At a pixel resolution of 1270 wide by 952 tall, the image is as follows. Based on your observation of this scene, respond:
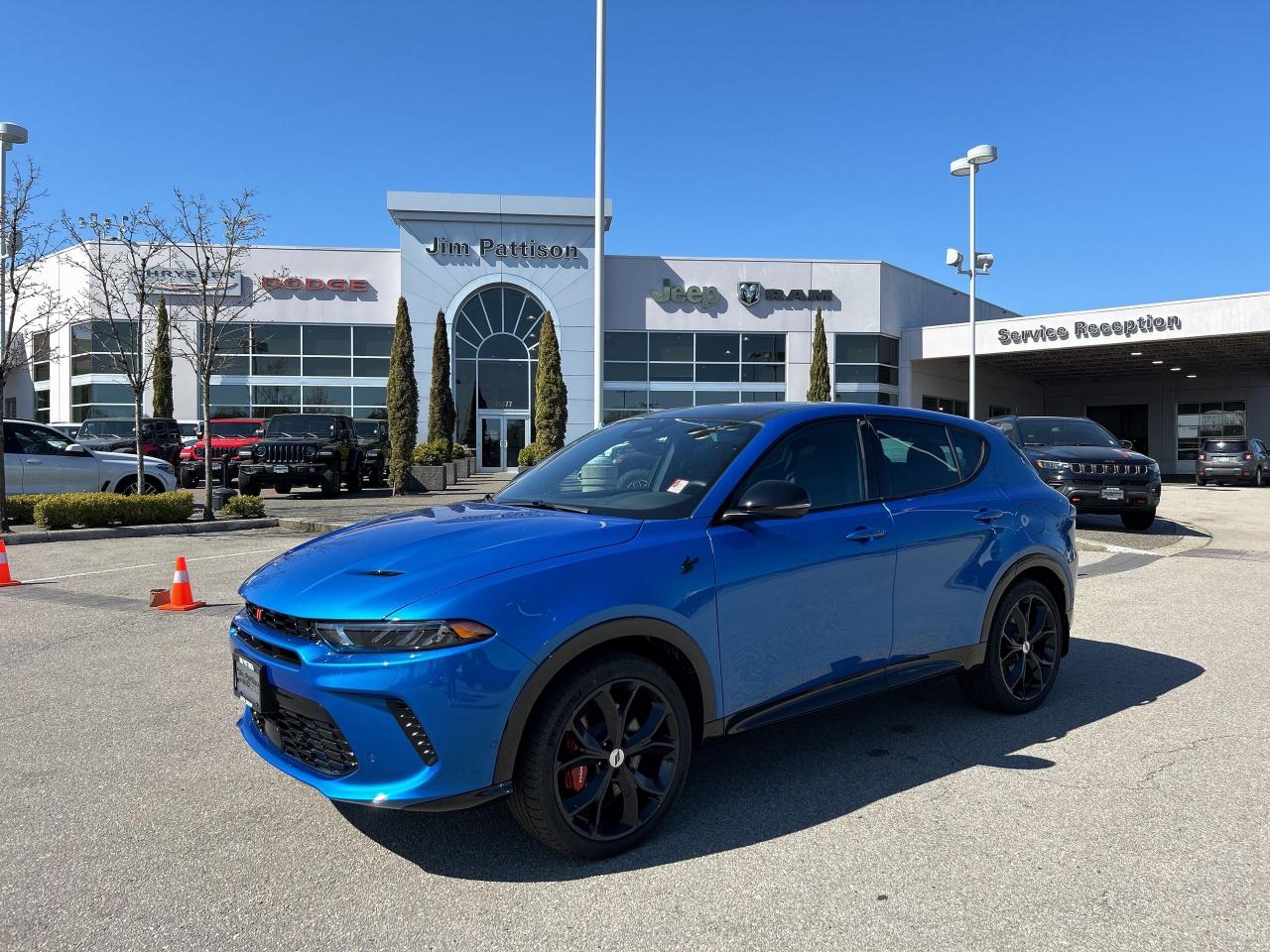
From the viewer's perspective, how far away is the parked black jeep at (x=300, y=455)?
806 inches

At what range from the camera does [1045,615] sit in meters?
4.96

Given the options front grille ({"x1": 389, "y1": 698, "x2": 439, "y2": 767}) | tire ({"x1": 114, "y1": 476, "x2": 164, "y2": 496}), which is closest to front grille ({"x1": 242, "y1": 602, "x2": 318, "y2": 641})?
front grille ({"x1": 389, "y1": 698, "x2": 439, "y2": 767})

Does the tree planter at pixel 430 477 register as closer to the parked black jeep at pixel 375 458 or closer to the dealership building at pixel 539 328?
the parked black jeep at pixel 375 458

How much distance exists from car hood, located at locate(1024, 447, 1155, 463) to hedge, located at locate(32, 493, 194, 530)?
45.1 feet

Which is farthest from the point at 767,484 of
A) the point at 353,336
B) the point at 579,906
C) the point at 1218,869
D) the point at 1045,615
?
the point at 353,336

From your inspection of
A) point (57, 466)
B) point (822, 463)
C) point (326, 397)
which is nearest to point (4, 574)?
point (57, 466)

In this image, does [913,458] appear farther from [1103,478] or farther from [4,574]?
[1103,478]

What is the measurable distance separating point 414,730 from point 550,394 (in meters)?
25.6

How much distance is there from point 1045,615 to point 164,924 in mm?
4384

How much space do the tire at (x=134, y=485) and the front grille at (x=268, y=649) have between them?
14569 millimetres

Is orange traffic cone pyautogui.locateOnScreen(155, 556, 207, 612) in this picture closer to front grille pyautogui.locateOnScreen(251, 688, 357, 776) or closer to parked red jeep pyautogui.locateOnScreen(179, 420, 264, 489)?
front grille pyautogui.locateOnScreen(251, 688, 357, 776)

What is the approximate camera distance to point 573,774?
3.08 meters

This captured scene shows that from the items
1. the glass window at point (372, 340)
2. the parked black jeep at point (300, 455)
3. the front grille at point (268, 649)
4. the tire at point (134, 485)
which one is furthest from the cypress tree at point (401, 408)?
the front grille at point (268, 649)

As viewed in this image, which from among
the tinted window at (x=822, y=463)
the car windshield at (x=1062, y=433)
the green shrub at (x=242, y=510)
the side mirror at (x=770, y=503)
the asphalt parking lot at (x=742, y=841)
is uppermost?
the car windshield at (x=1062, y=433)
